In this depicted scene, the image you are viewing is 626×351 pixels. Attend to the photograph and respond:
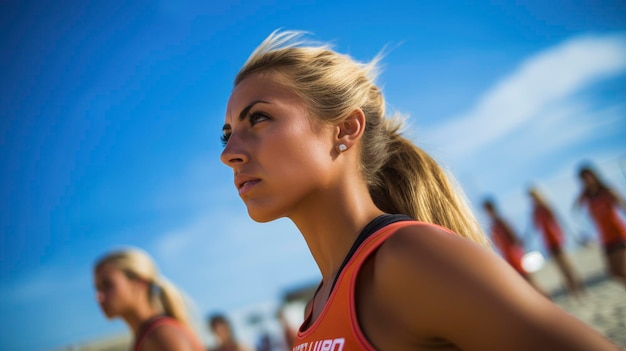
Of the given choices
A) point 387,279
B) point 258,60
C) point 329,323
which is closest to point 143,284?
point 258,60

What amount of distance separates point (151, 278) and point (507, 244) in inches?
205

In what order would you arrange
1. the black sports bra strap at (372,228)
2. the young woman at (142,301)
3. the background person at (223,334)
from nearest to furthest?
the black sports bra strap at (372,228) → the young woman at (142,301) → the background person at (223,334)

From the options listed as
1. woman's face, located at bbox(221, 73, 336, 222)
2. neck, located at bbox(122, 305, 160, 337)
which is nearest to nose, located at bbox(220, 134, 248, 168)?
woman's face, located at bbox(221, 73, 336, 222)

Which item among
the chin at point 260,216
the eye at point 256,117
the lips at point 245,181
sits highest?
the eye at point 256,117

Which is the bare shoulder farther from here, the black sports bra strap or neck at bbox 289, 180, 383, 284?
the black sports bra strap

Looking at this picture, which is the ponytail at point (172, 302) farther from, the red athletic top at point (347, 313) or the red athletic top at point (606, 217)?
the red athletic top at point (606, 217)

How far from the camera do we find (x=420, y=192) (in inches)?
75.3

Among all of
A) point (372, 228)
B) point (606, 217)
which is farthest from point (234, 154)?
point (606, 217)

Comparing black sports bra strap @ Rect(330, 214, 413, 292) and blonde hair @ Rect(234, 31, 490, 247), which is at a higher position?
blonde hair @ Rect(234, 31, 490, 247)

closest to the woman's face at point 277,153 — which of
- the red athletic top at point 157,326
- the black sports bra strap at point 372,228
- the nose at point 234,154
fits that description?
the nose at point 234,154

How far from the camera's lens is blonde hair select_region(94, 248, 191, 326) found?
3.85 metres

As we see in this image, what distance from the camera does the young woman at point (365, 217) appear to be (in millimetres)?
981

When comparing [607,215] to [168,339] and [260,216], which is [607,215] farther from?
[260,216]

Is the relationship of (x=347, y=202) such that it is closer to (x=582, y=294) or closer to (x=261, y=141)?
(x=261, y=141)
